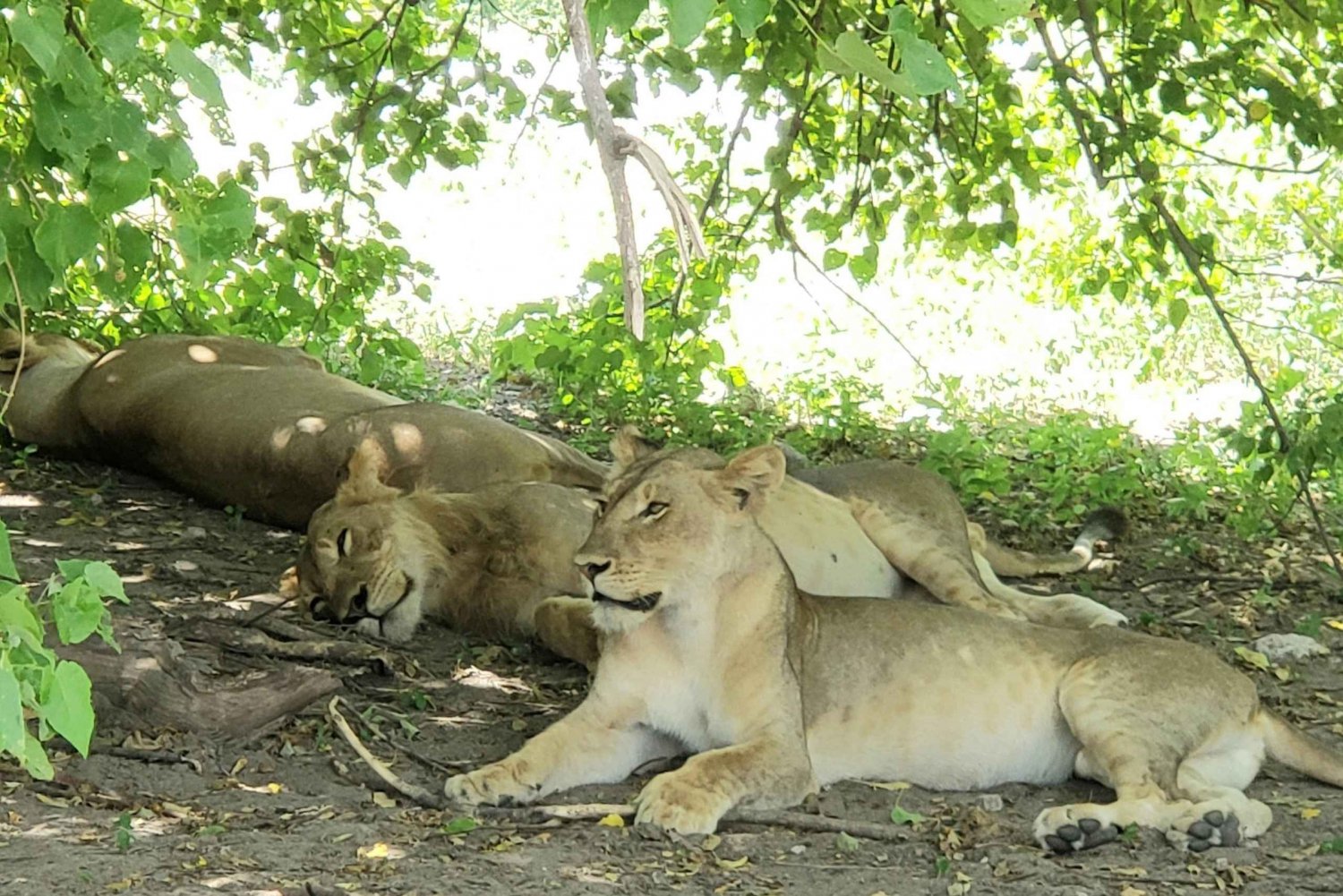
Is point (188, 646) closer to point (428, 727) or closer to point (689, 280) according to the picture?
point (428, 727)

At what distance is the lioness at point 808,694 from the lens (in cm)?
406

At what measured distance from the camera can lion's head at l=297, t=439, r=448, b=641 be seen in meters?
5.43

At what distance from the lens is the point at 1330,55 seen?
6.40 m

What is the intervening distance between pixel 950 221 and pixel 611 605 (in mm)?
7029

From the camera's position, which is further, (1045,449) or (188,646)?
(1045,449)

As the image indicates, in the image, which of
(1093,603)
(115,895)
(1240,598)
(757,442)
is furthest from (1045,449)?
(115,895)

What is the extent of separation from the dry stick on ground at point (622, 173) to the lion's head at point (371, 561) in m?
2.14

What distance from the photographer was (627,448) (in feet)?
15.0

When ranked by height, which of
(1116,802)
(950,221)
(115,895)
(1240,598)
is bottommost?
(115,895)

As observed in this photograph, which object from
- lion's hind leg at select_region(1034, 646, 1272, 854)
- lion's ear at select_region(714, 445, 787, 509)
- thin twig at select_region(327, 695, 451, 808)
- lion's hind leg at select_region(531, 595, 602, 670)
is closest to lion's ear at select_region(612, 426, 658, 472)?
lion's ear at select_region(714, 445, 787, 509)

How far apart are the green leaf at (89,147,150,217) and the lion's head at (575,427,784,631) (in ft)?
4.61

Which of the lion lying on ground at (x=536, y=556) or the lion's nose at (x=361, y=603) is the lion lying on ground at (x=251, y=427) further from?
the lion's nose at (x=361, y=603)

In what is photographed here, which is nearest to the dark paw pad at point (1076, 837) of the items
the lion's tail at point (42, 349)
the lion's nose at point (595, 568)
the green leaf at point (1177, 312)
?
the lion's nose at point (595, 568)

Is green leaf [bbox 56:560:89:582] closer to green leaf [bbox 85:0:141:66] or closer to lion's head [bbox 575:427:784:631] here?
green leaf [bbox 85:0:141:66]
